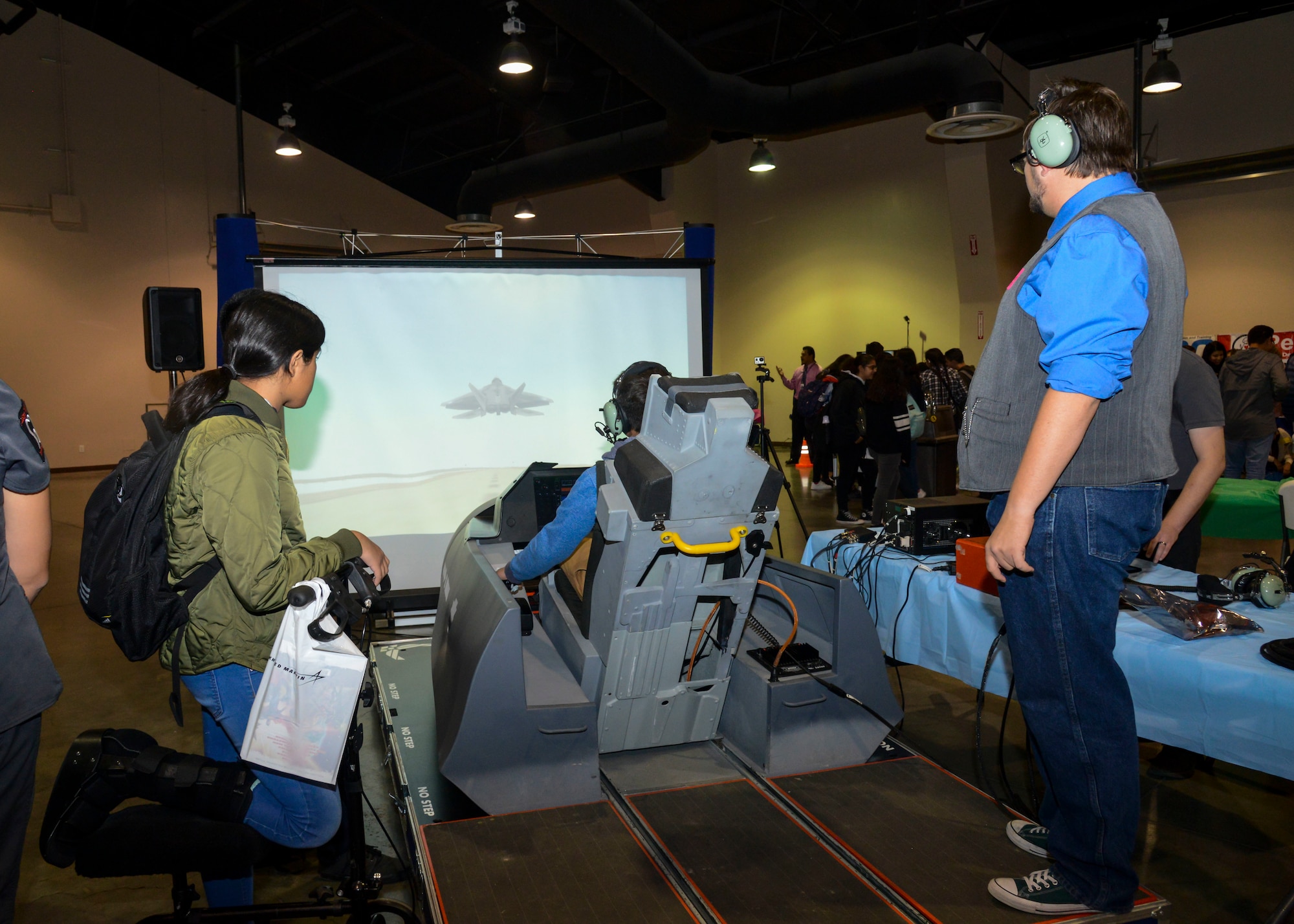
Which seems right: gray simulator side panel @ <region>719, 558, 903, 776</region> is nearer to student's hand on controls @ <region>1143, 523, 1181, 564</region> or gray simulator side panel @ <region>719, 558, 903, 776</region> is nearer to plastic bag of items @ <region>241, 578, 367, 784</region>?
student's hand on controls @ <region>1143, 523, 1181, 564</region>

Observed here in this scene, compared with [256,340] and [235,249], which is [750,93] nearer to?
[235,249]

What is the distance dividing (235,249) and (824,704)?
151 inches

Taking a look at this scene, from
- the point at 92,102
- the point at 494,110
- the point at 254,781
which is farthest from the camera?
the point at 494,110

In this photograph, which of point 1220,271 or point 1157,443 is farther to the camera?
point 1220,271

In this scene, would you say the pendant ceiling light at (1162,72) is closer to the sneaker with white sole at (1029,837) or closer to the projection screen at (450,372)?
the projection screen at (450,372)

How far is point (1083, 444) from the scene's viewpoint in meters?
1.49

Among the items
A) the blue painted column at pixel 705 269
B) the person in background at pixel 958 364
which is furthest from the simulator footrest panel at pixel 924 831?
the person in background at pixel 958 364

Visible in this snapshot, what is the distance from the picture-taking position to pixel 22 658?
1.28 metres

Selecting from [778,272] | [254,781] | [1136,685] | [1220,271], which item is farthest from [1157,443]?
[778,272]

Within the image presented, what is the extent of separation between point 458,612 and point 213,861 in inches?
42.8

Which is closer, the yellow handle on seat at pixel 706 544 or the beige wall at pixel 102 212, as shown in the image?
the yellow handle on seat at pixel 706 544

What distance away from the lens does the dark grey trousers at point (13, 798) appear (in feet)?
4.13

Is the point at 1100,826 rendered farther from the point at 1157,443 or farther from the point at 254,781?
the point at 254,781

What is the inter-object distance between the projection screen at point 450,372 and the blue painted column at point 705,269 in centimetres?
9
